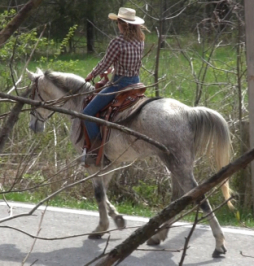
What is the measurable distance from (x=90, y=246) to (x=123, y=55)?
2.00 m

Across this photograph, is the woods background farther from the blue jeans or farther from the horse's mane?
the blue jeans

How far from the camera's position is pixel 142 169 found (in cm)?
941

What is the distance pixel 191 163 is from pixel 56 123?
4633 millimetres

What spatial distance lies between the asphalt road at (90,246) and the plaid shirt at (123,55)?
175 cm

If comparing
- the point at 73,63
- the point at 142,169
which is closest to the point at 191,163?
the point at 142,169

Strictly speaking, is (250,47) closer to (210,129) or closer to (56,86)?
(210,129)

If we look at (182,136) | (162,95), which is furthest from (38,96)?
(162,95)

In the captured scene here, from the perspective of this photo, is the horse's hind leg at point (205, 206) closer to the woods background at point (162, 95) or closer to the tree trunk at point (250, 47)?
the tree trunk at point (250, 47)

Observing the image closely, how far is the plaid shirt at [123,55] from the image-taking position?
6.61m

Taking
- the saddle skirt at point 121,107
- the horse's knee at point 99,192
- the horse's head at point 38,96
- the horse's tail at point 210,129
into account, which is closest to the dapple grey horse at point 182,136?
the horse's tail at point 210,129

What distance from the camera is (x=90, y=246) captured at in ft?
22.3

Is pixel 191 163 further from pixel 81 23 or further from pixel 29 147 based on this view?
pixel 81 23

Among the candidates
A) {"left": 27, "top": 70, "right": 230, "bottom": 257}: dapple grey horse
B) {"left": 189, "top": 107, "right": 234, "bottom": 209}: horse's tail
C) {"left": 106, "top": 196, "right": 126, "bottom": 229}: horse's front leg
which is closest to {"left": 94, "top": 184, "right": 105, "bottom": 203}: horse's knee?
{"left": 106, "top": 196, "right": 126, "bottom": 229}: horse's front leg

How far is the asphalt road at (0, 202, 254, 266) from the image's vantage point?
6.23 metres
